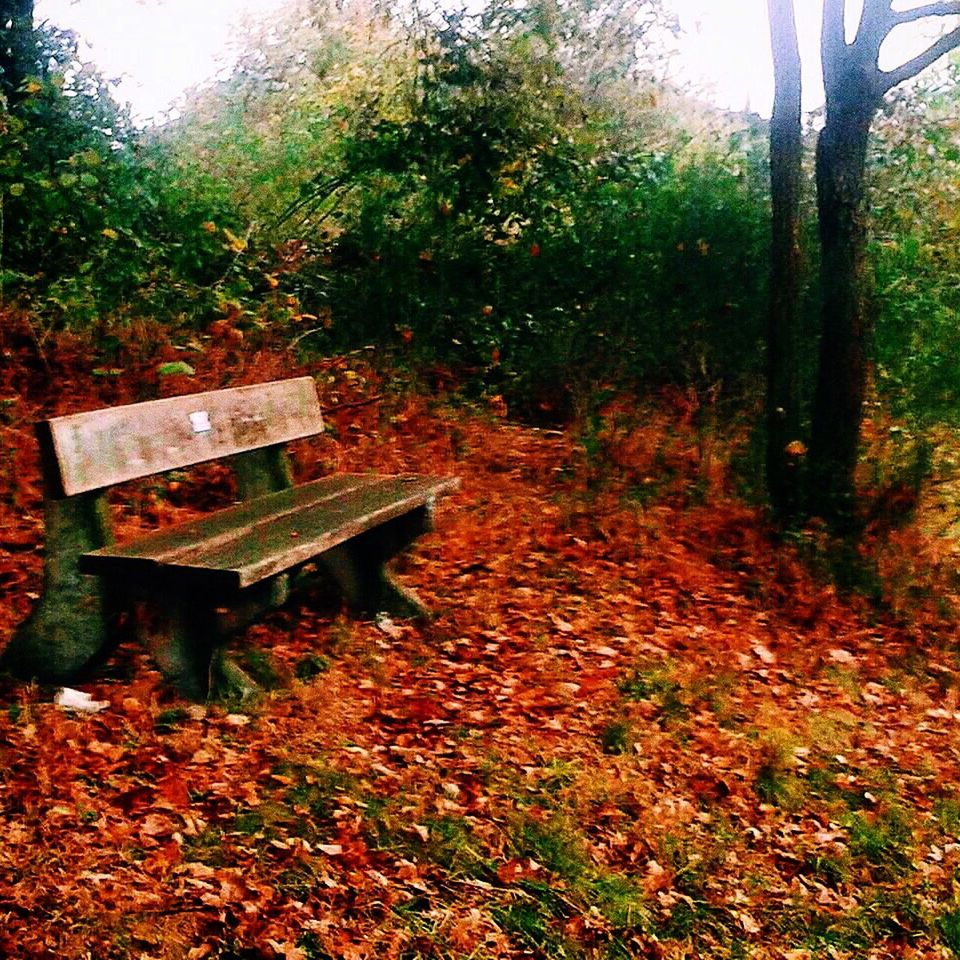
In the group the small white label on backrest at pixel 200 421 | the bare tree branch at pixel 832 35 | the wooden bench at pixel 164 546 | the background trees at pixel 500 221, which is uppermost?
the bare tree branch at pixel 832 35

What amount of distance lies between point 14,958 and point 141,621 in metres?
1.44

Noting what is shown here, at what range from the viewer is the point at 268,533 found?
381cm

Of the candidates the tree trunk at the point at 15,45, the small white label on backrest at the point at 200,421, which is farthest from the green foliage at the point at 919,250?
the tree trunk at the point at 15,45

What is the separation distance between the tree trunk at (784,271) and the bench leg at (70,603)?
4114 mm

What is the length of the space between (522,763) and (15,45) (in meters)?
7.09

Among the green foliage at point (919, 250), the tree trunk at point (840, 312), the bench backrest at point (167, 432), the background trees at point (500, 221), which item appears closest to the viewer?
the bench backrest at point (167, 432)

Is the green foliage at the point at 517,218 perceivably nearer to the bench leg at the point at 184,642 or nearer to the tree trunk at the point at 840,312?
the tree trunk at the point at 840,312

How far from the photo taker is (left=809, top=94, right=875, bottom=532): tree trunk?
6.01 metres

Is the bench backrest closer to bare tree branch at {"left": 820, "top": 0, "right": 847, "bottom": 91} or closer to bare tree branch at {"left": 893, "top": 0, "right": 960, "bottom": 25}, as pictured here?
bare tree branch at {"left": 820, "top": 0, "right": 847, "bottom": 91}

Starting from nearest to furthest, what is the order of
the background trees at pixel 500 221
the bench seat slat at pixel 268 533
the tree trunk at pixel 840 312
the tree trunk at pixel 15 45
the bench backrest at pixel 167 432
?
the bench seat slat at pixel 268 533 < the bench backrest at pixel 167 432 < the tree trunk at pixel 840 312 < the background trees at pixel 500 221 < the tree trunk at pixel 15 45

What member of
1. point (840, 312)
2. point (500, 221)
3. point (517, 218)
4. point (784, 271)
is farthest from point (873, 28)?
point (500, 221)

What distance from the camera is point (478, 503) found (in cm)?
629

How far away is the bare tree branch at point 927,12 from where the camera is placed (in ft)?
18.7

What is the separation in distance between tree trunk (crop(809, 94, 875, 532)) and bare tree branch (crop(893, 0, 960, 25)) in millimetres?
446
